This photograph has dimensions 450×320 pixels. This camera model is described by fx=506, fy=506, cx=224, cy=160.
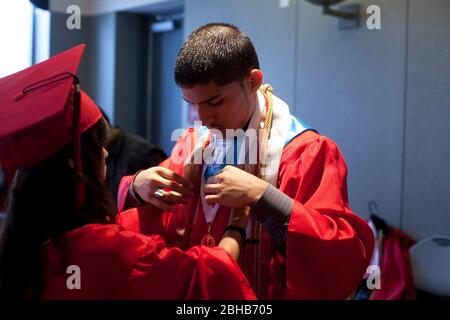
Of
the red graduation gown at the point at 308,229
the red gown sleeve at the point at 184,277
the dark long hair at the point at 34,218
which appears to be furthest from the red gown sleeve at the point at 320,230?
the dark long hair at the point at 34,218

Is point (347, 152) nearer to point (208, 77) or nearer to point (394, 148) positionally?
point (394, 148)

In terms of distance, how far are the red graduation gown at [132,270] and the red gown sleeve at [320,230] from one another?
0.39 feet

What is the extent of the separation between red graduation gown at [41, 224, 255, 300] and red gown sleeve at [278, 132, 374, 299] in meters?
0.12

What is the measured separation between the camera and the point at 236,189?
3.08 feet

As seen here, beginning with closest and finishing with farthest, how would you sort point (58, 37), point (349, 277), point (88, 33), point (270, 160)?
point (349, 277)
point (270, 160)
point (58, 37)
point (88, 33)

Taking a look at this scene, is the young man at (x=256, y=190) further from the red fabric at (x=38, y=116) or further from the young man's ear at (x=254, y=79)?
the red fabric at (x=38, y=116)

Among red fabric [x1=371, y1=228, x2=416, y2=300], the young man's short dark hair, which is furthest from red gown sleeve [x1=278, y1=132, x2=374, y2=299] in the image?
red fabric [x1=371, y1=228, x2=416, y2=300]

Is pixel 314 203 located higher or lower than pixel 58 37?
lower

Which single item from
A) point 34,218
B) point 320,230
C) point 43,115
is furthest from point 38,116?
point 320,230

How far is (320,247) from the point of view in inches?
36.4

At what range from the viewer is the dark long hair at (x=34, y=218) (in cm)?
92

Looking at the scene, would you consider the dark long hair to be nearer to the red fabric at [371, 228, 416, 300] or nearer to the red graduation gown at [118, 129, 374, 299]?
the red graduation gown at [118, 129, 374, 299]

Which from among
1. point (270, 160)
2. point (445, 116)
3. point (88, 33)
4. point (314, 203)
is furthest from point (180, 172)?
point (88, 33)

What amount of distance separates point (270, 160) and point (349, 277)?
0.95ft
